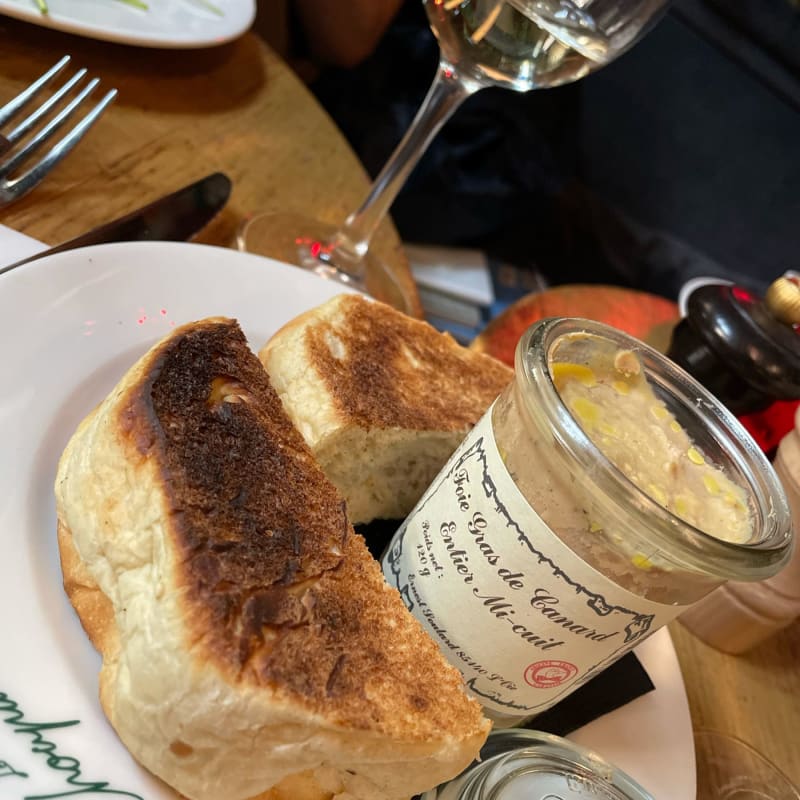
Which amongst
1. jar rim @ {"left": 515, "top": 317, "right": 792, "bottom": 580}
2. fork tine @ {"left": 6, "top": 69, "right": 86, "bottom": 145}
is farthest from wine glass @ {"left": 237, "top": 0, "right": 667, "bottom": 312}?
jar rim @ {"left": 515, "top": 317, "right": 792, "bottom": 580}

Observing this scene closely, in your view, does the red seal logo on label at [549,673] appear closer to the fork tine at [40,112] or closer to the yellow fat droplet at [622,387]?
the yellow fat droplet at [622,387]

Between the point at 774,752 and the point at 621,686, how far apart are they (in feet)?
1.09

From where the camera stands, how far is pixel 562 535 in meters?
0.68

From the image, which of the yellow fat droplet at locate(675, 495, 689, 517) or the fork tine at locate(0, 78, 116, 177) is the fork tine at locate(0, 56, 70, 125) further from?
the yellow fat droplet at locate(675, 495, 689, 517)

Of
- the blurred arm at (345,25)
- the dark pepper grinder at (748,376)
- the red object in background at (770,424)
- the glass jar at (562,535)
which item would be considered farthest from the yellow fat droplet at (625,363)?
the blurred arm at (345,25)

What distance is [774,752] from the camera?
1068 millimetres

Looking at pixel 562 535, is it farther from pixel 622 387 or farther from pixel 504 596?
pixel 622 387

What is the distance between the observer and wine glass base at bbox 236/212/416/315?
50.6 inches

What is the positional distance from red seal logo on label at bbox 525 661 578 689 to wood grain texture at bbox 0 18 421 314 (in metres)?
0.83

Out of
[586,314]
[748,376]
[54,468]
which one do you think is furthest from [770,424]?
[54,468]

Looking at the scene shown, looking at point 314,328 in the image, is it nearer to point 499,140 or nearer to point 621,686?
point 621,686

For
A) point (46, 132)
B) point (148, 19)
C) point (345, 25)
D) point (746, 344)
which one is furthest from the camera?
point (345, 25)

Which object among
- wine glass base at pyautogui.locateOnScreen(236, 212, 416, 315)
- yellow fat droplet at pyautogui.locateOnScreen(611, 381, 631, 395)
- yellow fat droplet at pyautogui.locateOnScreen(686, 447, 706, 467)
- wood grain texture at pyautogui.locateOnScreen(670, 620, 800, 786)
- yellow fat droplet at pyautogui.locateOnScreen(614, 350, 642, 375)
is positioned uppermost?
yellow fat droplet at pyautogui.locateOnScreen(614, 350, 642, 375)

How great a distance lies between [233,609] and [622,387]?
49 cm
